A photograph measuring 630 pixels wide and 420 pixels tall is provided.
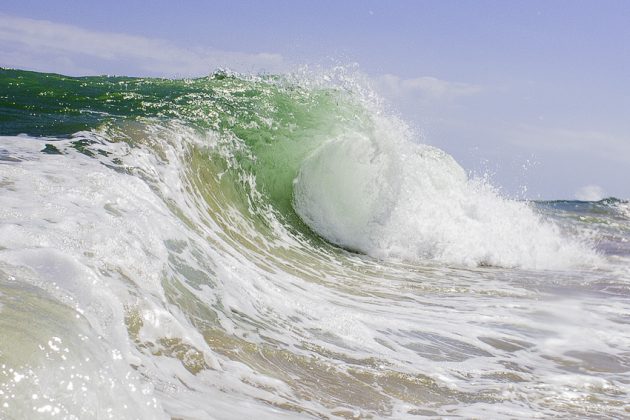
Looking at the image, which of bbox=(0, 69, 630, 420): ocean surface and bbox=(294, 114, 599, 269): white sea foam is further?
bbox=(294, 114, 599, 269): white sea foam

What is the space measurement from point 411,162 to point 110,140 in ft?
21.6

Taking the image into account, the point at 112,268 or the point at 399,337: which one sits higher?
the point at 112,268

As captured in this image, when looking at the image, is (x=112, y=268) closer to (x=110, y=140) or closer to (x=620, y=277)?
(x=110, y=140)

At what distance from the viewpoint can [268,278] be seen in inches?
244

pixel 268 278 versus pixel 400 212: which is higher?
pixel 400 212

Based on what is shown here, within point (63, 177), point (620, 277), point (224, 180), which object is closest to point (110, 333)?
point (63, 177)

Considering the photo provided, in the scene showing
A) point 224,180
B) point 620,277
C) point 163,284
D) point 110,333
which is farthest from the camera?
point 620,277

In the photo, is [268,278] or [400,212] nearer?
[268,278]

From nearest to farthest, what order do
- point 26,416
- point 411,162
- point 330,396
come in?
point 26,416 < point 330,396 < point 411,162

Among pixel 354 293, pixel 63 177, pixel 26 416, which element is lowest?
pixel 354 293

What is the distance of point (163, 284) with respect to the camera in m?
4.07

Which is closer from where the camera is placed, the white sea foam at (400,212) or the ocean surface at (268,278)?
the ocean surface at (268,278)

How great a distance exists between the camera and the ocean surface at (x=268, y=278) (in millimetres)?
2820

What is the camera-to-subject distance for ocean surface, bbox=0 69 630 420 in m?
2.82
